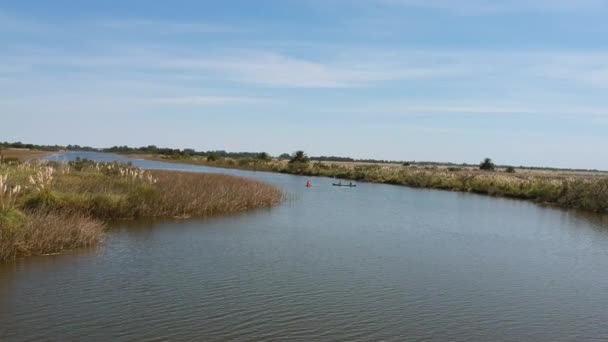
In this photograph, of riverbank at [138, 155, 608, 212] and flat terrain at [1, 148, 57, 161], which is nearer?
riverbank at [138, 155, 608, 212]

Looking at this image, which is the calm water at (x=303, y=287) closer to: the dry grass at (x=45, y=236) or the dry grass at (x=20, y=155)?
the dry grass at (x=45, y=236)

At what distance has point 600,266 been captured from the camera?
1770 cm

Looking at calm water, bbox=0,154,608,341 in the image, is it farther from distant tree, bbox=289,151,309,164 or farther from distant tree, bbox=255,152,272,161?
distant tree, bbox=255,152,272,161

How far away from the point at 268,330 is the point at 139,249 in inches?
291

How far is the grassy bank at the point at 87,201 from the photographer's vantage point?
14.1m

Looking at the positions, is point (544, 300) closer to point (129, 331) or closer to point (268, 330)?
point (268, 330)

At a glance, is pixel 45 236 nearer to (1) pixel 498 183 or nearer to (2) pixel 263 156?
(1) pixel 498 183

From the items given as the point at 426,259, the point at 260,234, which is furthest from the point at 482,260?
the point at 260,234

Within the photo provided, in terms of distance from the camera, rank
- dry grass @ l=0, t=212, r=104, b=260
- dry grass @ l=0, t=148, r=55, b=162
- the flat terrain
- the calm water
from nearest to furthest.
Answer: the calm water < dry grass @ l=0, t=212, r=104, b=260 < dry grass @ l=0, t=148, r=55, b=162 < the flat terrain

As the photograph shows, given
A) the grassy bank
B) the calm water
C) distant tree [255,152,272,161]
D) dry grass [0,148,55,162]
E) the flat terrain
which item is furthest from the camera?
distant tree [255,152,272,161]

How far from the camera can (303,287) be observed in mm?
12922

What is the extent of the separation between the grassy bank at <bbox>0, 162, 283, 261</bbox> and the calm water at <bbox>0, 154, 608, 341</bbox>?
0.54 m

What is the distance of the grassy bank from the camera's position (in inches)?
556

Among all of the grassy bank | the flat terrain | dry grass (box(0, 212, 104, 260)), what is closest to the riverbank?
the grassy bank
